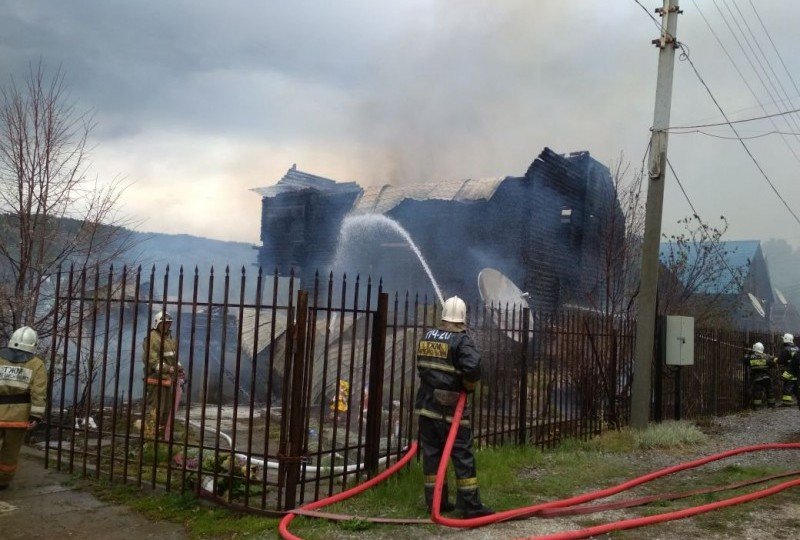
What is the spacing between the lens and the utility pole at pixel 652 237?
8.48m

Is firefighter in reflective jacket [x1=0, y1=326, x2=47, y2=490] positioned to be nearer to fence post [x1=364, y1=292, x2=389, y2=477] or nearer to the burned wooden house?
fence post [x1=364, y1=292, x2=389, y2=477]

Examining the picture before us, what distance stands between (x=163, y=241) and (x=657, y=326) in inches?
1022

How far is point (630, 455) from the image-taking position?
24.7 feet

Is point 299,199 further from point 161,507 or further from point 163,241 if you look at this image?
point 161,507

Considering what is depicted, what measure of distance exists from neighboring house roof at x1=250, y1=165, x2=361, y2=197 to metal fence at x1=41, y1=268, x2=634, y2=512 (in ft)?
31.4

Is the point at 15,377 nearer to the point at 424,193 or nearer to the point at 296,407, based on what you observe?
the point at 296,407

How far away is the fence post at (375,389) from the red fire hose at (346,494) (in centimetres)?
22

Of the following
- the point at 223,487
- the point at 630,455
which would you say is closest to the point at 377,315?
the point at 223,487

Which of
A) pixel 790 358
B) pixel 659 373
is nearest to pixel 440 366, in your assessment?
pixel 659 373

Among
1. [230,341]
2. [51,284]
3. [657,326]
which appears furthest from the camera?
[230,341]

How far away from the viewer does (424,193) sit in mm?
17016

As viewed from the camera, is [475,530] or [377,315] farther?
[377,315]

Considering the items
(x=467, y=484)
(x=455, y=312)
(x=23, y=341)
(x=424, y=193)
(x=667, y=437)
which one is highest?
(x=424, y=193)

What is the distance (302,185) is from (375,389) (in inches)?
694
